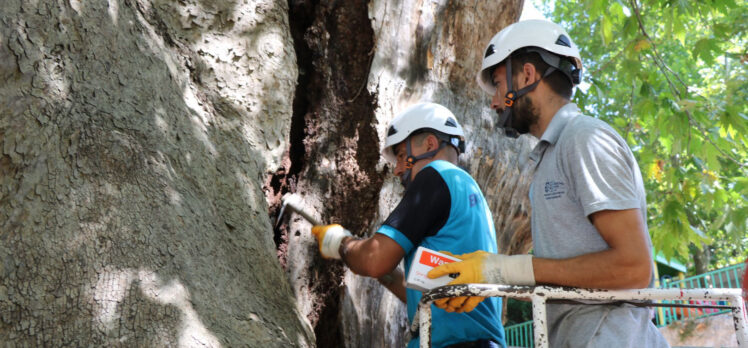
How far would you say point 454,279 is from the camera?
219cm

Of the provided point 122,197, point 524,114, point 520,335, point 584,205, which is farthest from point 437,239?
point 520,335

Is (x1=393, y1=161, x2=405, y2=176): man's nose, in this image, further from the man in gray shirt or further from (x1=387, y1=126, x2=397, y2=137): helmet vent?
the man in gray shirt

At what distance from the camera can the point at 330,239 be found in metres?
3.04

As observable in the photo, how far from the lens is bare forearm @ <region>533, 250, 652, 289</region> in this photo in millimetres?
1897

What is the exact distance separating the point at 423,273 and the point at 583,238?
55cm

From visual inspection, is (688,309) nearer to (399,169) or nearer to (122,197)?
(399,169)

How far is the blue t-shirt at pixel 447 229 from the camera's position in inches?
103

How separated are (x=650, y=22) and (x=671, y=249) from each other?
30.4ft

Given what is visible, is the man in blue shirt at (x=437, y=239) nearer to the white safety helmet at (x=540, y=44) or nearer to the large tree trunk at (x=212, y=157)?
the large tree trunk at (x=212, y=157)

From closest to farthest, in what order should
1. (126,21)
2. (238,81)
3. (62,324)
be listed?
1. (62,324)
2. (126,21)
3. (238,81)

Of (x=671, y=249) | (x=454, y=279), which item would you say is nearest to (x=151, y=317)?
(x=454, y=279)

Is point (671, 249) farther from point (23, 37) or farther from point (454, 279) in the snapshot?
point (23, 37)

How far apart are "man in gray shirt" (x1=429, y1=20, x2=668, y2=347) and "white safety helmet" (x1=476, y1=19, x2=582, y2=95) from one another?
0.22 metres

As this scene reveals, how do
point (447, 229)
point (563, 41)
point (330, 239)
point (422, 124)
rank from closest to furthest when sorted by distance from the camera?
point (563, 41) → point (447, 229) → point (330, 239) → point (422, 124)
